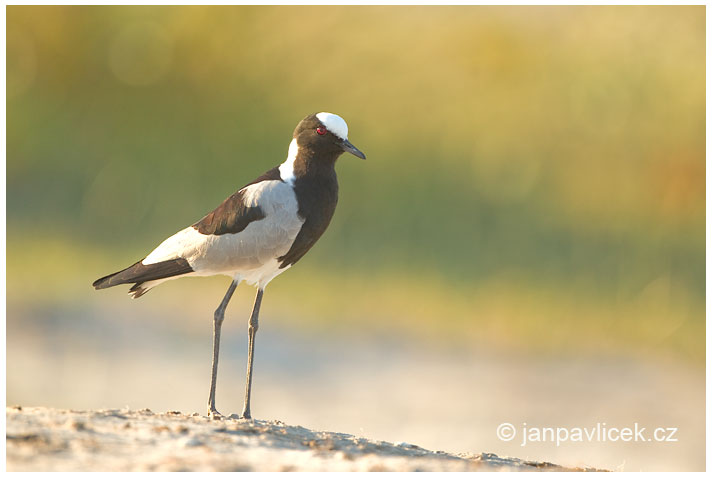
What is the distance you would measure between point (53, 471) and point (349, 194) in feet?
45.7

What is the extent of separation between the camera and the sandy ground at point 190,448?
5.02 m

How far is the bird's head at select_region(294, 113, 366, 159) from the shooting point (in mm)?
6832

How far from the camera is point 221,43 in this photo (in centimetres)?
2011

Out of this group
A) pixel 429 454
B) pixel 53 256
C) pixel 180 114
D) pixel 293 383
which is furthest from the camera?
pixel 180 114

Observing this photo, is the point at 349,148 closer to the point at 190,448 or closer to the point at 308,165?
the point at 308,165

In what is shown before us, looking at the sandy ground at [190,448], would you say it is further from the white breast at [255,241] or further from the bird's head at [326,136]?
the bird's head at [326,136]

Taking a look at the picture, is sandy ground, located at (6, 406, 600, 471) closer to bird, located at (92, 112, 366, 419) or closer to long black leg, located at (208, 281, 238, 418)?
long black leg, located at (208, 281, 238, 418)

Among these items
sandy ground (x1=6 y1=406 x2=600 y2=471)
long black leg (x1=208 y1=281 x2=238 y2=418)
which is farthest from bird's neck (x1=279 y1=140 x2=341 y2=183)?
sandy ground (x1=6 y1=406 x2=600 y2=471)

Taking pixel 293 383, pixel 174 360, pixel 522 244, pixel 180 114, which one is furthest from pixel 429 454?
pixel 180 114

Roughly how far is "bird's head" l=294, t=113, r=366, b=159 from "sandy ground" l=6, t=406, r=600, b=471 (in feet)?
6.67

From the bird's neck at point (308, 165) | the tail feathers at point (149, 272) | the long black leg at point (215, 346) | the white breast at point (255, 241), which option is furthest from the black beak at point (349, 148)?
the tail feathers at point (149, 272)

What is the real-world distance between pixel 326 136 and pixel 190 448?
2579mm

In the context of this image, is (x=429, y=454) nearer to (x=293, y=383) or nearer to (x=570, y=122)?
(x=293, y=383)

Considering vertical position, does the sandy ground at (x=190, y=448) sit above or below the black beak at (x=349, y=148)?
below
